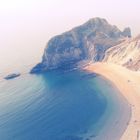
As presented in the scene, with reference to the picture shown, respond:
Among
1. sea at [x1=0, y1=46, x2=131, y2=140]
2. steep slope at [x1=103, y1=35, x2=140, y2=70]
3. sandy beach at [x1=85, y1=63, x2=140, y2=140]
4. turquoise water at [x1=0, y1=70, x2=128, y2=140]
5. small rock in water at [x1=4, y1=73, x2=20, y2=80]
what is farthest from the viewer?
small rock in water at [x1=4, y1=73, x2=20, y2=80]

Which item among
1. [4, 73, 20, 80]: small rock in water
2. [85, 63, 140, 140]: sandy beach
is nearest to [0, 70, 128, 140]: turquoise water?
[85, 63, 140, 140]: sandy beach

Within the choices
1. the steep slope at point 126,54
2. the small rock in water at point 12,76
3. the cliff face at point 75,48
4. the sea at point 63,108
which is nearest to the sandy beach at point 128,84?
the sea at point 63,108

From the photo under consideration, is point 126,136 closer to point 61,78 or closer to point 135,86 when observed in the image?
point 135,86

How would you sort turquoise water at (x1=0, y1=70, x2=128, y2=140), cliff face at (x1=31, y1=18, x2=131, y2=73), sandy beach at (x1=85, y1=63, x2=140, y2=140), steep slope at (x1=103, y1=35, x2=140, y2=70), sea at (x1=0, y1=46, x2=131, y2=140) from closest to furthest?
sandy beach at (x1=85, y1=63, x2=140, y2=140)
sea at (x1=0, y1=46, x2=131, y2=140)
turquoise water at (x1=0, y1=70, x2=128, y2=140)
steep slope at (x1=103, y1=35, x2=140, y2=70)
cliff face at (x1=31, y1=18, x2=131, y2=73)

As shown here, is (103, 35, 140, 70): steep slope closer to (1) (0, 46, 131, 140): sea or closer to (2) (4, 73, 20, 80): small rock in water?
(1) (0, 46, 131, 140): sea

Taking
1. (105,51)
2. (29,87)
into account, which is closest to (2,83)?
(29,87)

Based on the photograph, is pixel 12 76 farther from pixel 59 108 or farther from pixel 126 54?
pixel 59 108
